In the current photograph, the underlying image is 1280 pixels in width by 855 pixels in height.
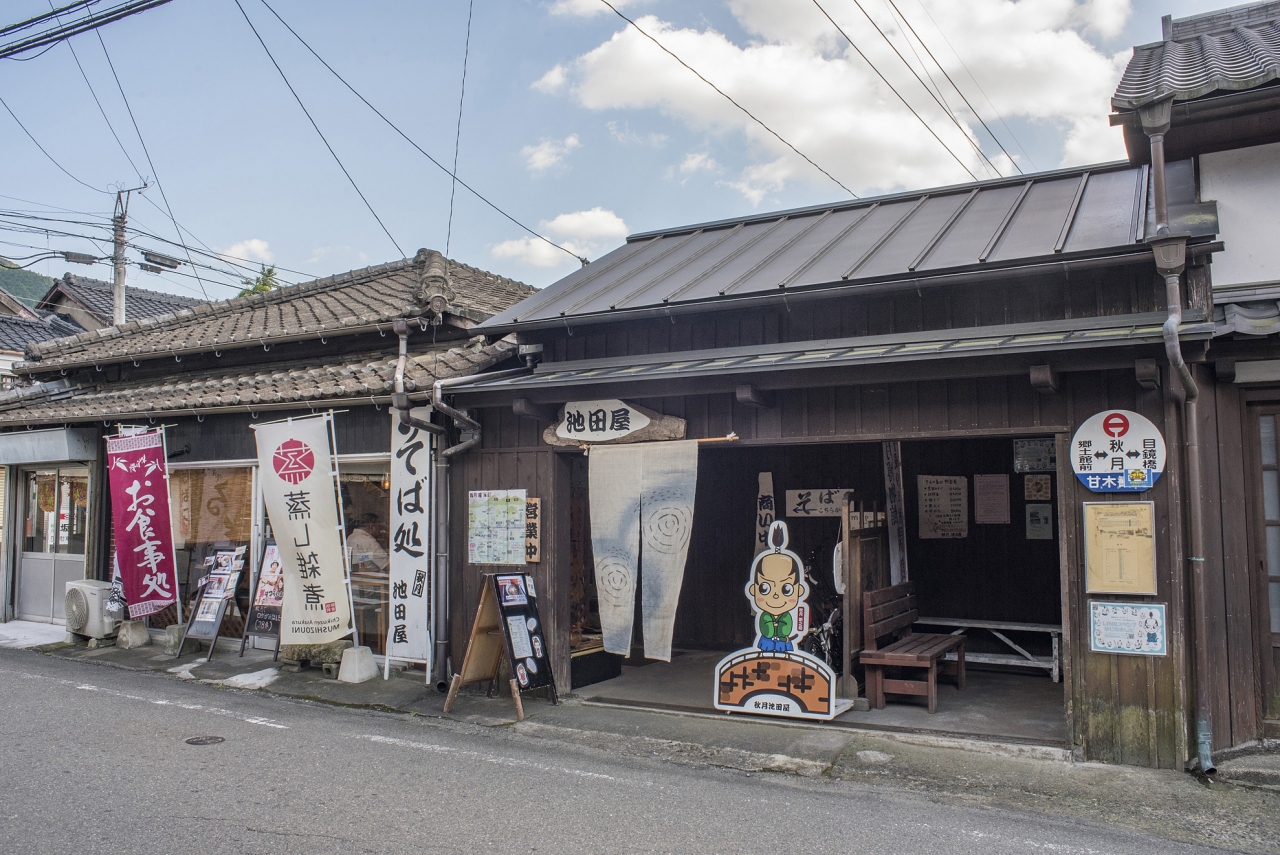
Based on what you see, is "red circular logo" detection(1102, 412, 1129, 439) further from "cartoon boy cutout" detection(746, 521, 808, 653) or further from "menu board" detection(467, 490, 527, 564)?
"menu board" detection(467, 490, 527, 564)

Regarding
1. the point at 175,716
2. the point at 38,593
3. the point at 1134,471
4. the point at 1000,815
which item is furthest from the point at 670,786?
the point at 38,593

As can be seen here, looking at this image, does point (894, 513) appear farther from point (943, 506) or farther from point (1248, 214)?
point (1248, 214)

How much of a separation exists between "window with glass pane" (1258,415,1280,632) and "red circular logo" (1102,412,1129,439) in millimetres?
1151

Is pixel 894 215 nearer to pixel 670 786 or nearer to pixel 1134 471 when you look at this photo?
pixel 1134 471

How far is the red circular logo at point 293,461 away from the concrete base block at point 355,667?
6.67 ft

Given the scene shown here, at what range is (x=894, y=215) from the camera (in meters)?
9.75

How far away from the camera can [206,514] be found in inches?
469

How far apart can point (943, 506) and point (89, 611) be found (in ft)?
38.1

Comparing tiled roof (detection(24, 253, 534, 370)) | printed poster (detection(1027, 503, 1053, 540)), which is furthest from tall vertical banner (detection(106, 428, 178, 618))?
printed poster (detection(1027, 503, 1053, 540))

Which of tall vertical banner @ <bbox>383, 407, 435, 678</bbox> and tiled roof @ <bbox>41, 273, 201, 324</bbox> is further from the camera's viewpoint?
tiled roof @ <bbox>41, 273, 201, 324</bbox>

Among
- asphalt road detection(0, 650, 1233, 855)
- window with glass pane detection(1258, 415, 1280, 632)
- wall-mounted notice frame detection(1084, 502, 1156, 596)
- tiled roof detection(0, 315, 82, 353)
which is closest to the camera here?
asphalt road detection(0, 650, 1233, 855)

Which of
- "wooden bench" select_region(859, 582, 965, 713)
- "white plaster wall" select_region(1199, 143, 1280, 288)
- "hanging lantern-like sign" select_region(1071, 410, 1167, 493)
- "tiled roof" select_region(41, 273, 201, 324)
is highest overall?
"tiled roof" select_region(41, 273, 201, 324)

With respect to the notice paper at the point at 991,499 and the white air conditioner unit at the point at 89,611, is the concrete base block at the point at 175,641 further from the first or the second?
the notice paper at the point at 991,499

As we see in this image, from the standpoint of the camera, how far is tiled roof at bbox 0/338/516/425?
31.2 feet
